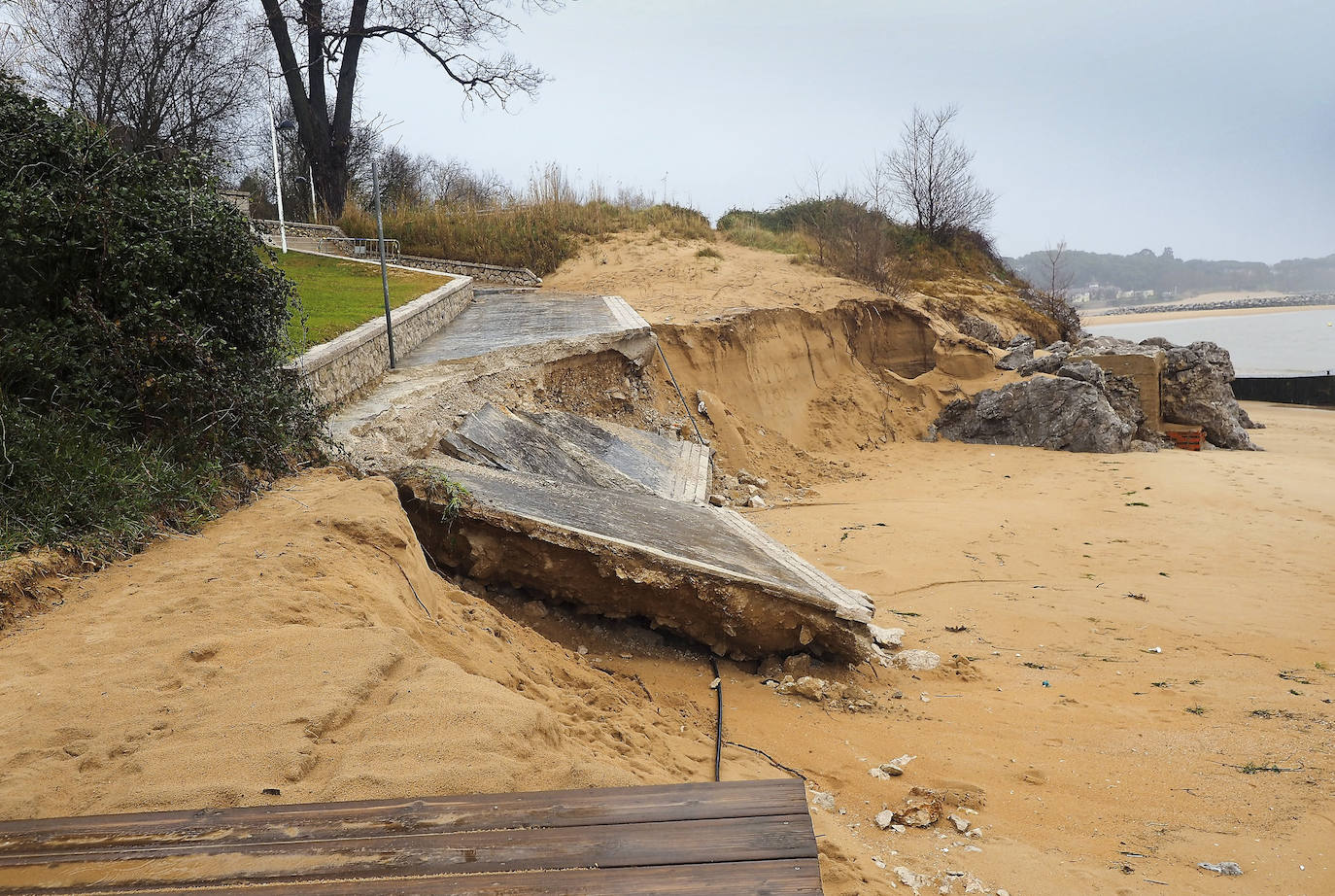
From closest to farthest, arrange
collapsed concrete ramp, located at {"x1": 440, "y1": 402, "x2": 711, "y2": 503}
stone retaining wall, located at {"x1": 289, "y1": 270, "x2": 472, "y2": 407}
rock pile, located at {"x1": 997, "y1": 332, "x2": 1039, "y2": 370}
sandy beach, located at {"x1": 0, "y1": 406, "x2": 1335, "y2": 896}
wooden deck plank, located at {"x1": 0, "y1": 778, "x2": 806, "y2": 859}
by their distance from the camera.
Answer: wooden deck plank, located at {"x1": 0, "y1": 778, "x2": 806, "y2": 859}
sandy beach, located at {"x1": 0, "y1": 406, "x2": 1335, "y2": 896}
stone retaining wall, located at {"x1": 289, "y1": 270, "x2": 472, "y2": 407}
collapsed concrete ramp, located at {"x1": 440, "y1": 402, "x2": 711, "y2": 503}
rock pile, located at {"x1": 997, "y1": 332, "x2": 1039, "y2": 370}

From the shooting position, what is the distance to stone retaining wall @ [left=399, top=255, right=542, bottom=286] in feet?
60.2

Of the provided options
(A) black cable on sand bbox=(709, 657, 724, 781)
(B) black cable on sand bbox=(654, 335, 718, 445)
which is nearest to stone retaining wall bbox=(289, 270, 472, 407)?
(B) black cable on sand bbox=(654, 335, 718, 445)

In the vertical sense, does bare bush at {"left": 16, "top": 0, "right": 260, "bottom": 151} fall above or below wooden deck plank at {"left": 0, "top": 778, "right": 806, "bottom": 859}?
above

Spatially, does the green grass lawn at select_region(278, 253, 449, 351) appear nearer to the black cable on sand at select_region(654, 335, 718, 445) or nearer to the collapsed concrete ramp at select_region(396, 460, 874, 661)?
the collapsed concrete ramp at select_region(396, 460, 874, 661)

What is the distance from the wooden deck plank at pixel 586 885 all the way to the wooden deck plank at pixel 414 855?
2cm

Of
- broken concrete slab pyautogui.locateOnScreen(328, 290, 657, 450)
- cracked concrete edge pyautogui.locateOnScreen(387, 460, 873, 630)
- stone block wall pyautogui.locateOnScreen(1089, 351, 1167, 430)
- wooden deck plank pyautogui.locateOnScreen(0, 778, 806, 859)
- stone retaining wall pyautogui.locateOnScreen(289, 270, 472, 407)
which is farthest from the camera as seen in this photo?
stone block wall pyautogui.locateOnScreen(1089, 351, 1167, 430)

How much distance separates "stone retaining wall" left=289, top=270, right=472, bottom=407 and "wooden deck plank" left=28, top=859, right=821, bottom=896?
14.5ft

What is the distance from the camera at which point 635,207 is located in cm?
2327

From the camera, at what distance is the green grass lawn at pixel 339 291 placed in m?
8.09

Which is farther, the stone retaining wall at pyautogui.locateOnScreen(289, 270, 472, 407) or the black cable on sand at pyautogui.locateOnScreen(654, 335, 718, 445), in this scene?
the black cable on sand at pyautogui.locateOnScreen(654, 335, 718, 445)

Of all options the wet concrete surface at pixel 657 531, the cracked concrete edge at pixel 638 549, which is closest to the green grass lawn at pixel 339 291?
the wet concrete surface at pixel 657 531

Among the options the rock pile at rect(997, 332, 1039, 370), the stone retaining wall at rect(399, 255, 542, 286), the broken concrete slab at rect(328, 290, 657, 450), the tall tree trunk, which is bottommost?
the rock pile at rect(997, 332, 1039, 370)

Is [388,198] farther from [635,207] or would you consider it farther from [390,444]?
[390,444]

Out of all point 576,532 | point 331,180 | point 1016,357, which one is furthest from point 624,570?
point 331,180
